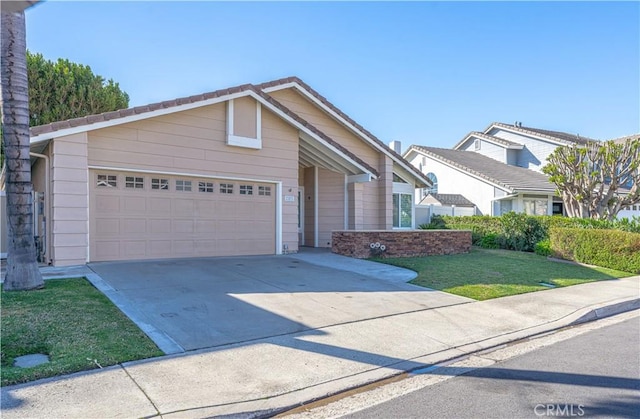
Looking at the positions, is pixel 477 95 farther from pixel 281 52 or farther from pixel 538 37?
pixel 281 52

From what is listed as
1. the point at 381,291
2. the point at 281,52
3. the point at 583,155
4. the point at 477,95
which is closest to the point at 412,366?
the point at 381,291

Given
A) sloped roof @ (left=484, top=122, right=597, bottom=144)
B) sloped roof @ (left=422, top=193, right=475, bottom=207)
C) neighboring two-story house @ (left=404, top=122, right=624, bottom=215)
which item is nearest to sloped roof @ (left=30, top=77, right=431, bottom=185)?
sloped roof @ (left=422, top=193, right=475, bottom=207)

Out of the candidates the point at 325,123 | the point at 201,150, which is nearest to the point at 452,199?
the point at 325,123

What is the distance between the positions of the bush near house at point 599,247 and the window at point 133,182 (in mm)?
13841

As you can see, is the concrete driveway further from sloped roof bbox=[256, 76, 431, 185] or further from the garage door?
sloped roof bbox=[256, 76, 431, 185]

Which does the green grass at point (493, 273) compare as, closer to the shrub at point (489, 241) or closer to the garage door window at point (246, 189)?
the shrub at point (489, 241)

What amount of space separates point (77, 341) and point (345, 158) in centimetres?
1147

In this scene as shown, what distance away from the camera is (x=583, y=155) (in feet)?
57.8

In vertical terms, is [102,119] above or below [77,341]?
above

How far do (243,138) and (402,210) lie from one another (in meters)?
9.34

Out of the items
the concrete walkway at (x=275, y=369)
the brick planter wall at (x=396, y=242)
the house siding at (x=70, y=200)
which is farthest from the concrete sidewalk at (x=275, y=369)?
the house siding at (x=70, y=200)

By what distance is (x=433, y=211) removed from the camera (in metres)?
22.2

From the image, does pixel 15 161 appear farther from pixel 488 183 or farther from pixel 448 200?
pixel 488 183

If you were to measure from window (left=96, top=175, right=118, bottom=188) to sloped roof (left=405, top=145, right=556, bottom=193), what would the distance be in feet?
64.9
